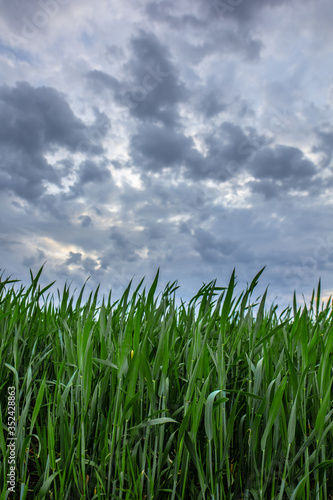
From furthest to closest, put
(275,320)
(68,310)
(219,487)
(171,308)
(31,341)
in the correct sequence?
1. (275,320)
2. (68,310)
3. (31,341)
4. (171,308)
5. (219,487)

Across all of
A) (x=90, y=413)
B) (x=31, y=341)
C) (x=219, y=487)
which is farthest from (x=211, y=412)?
(x=31, y=341)

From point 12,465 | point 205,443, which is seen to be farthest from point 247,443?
point 12,465

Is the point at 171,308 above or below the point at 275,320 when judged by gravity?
below

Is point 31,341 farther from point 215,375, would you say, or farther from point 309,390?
point 309,390

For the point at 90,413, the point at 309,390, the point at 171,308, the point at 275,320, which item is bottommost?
the point at 90,413

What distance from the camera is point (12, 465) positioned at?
155 centimetres

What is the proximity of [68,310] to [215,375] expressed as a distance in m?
1.16

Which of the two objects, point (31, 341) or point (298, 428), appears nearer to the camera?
point (298, 428)

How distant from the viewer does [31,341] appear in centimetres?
204

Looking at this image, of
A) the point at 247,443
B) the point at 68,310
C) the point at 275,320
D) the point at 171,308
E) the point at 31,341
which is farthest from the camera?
the point at 275,320

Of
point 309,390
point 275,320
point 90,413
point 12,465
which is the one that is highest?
point 275,320

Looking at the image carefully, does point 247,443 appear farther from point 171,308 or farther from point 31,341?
point 31,341

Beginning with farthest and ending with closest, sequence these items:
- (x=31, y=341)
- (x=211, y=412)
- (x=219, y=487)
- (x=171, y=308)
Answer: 1. (x=31, y=341)
2. (x=171, y=308)
3. (x=219, y=487)
4. (x=211, y=412)

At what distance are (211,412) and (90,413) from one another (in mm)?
483
